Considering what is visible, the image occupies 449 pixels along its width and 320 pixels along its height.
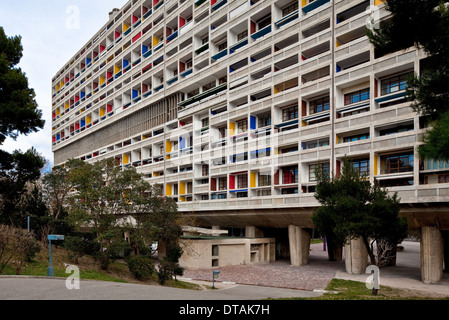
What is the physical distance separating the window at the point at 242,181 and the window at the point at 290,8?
15800 millimetres

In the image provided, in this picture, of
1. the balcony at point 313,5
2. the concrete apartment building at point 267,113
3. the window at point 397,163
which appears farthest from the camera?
the balcony at point 313,5

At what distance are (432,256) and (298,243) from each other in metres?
11.2

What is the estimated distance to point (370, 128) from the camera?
2730 centimetres

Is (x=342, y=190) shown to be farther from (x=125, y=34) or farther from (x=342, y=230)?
(x=125, y=34)

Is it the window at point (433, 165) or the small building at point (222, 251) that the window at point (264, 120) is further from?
the window at point (433, 165)

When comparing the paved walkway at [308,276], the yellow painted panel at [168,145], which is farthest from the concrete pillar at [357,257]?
the yellow painted panel at [168,145]

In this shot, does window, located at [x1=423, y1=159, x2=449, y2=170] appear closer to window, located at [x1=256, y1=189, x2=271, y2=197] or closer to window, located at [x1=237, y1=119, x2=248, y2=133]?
window, located at [x1=256, y1=189, x2=271, y2=197]

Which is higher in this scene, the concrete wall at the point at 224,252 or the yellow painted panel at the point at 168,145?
the yellow painted panel at the point at 168,145

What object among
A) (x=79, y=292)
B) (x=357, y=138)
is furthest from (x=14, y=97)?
(x=357, y=138)

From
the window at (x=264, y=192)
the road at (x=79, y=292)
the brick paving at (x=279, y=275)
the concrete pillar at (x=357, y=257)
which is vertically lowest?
the brick paving at (x=279, y=275)

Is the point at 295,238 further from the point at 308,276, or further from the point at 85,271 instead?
the point at 85,271

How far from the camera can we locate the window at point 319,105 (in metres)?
31.8
